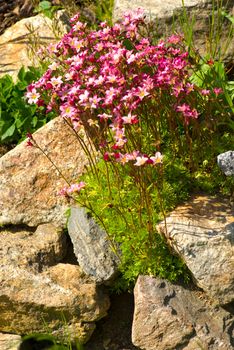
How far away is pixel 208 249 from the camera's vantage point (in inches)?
154

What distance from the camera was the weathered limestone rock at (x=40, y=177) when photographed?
191 inches

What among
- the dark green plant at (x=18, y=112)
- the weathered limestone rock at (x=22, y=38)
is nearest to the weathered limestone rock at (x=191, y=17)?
the weathered limestone rock at (x=22, y=38)

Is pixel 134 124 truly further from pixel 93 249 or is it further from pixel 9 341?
pixel 9 341

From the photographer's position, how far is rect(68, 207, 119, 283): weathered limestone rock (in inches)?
170

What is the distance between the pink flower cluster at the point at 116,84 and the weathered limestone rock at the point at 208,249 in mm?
593

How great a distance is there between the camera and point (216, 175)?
177 inches

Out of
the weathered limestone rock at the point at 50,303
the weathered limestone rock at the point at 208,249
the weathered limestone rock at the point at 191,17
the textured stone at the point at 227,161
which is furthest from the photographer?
the weathered limestone rock at the point at 191,17

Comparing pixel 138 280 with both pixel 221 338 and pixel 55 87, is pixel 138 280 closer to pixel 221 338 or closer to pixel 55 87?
pixel 221 338

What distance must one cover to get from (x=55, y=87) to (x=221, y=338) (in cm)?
198

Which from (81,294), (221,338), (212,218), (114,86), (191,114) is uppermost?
(114,86)

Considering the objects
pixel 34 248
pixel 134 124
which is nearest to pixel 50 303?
pixel 34 248

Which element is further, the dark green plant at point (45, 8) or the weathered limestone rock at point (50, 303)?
the dark green plant at point (45, 8)

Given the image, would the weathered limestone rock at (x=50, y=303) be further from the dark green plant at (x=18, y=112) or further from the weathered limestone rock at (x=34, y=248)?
the dark green plant at (x=18, y=112)

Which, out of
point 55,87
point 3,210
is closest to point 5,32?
point 3,210
